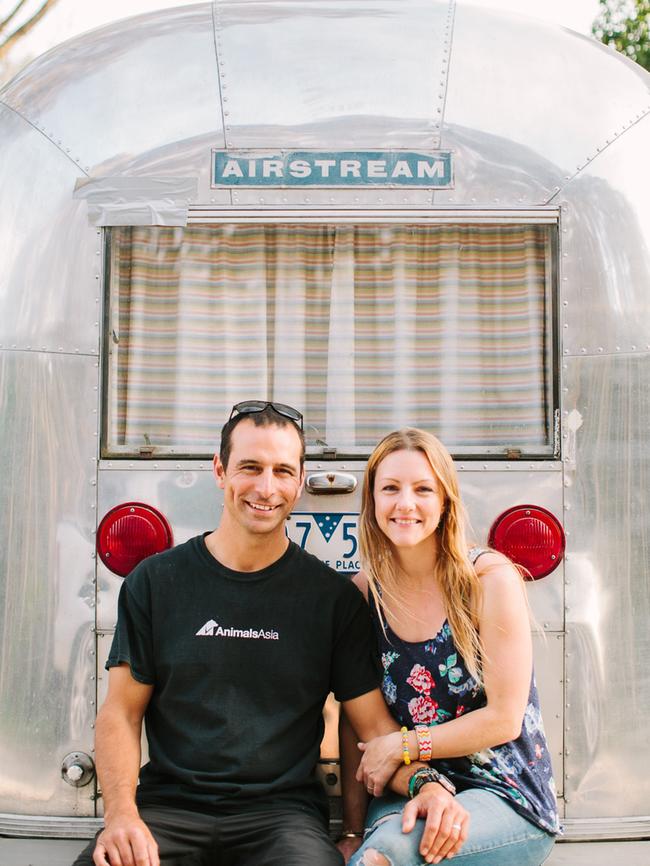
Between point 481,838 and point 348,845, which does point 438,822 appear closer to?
point 481,838

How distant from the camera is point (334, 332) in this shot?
319cm

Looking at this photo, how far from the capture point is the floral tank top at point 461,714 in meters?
2.61

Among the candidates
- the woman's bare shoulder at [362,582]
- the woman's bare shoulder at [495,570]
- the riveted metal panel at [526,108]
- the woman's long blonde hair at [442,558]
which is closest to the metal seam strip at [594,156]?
the riveted metal panel at [526,108]

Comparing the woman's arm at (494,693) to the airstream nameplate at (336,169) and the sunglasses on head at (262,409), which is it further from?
the airstream nameplate at (336,169)

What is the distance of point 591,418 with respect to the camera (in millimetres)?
3088

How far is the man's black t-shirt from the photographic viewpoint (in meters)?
2.68

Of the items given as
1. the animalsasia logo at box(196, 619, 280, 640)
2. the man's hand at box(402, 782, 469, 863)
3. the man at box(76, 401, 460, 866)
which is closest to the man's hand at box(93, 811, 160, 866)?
the man at box(76, 401, 460, 866)

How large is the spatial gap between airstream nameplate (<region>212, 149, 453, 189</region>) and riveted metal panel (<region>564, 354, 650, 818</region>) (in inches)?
33.0

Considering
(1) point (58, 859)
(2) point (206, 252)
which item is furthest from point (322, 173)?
(1) point (58, 859)

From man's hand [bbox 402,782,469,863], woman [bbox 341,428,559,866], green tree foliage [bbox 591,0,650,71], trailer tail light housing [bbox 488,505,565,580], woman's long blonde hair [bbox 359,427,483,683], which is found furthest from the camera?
green tree foliage [bbox 591,0,650,71]

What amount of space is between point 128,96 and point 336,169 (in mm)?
710

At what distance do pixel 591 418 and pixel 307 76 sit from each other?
1.41 m

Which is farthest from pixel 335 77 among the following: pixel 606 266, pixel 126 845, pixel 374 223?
pixel 126 845

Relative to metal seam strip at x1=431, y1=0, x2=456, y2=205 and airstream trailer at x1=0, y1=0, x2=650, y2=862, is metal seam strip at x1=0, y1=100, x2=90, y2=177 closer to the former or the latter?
airstream trailer at x1=0, y1=0, x2=650, y2=862
